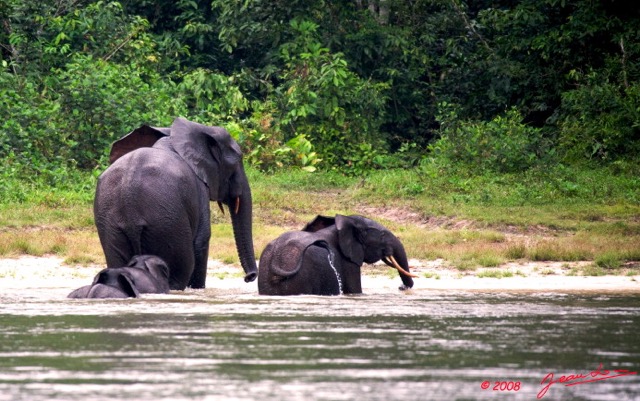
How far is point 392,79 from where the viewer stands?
82.2 feet

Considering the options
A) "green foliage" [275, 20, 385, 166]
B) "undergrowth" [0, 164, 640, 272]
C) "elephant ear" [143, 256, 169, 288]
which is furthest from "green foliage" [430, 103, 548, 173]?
"elephant ear" [143, 256, 169, 288]

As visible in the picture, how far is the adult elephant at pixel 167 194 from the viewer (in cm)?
1155

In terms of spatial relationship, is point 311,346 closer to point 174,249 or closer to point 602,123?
point 174,249

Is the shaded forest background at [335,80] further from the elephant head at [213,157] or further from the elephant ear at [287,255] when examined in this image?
the elephant ear at [287,255]

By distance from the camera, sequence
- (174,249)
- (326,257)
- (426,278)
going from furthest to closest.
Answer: (426,278), (326,257), (174,249)

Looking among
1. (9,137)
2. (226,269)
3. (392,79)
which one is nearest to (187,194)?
(226,269)

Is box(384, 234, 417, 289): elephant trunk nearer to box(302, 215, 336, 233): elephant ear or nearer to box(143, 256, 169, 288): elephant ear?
box(302, 215, 336, 233): elephant ear

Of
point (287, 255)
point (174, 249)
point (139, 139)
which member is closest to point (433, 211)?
point (139, 139)

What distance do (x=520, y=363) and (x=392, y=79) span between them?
1750cm

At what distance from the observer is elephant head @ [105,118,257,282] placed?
12.4 m

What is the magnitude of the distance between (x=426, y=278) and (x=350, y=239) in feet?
6.29

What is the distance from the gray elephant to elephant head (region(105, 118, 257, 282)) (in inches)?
30.0

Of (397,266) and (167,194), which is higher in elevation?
(167,194)

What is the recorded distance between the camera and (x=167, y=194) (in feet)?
38.1
